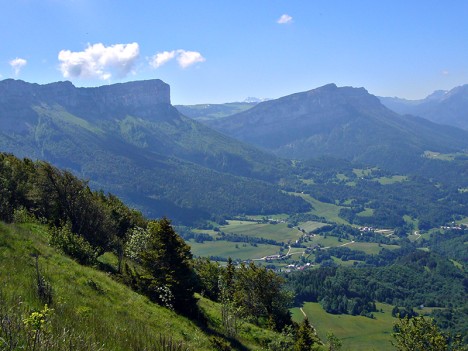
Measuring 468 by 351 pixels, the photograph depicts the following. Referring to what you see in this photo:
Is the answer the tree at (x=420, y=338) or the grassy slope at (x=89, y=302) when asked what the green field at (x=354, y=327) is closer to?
the tree at (x=420, y=338)

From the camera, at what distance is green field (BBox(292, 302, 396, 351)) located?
132 meters

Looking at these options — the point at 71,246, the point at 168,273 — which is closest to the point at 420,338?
the point at 168,273

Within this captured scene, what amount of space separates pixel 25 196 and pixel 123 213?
1751cm

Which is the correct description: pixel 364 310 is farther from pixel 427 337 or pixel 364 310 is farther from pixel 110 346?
pixel 110 346

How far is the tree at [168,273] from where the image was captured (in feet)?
110

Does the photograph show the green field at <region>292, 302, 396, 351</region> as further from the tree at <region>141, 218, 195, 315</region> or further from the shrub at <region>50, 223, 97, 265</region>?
the shrub at <region>50, 223, 97, 265</region>

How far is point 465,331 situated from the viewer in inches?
5522

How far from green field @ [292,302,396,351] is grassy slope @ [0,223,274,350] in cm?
11178

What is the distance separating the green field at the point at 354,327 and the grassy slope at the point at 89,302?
112m

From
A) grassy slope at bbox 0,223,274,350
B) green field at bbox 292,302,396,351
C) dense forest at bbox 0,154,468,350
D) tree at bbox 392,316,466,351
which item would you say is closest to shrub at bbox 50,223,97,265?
dense forest at bbox 0,154,468,350

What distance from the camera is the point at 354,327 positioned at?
149 metres

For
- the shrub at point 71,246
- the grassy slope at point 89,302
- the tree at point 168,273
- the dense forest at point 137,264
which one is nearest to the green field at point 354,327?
the dense forest at point 137,264

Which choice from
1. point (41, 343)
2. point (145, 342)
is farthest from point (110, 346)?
point (41, 343)

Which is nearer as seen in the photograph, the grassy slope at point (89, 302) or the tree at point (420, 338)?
the grassy slope at point (89, 302)
